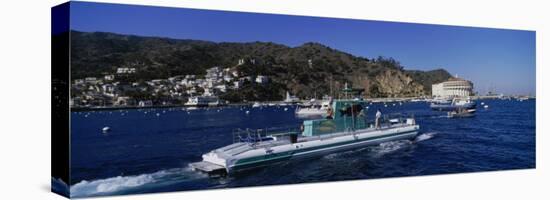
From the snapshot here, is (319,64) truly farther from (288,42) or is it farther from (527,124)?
(527,124)

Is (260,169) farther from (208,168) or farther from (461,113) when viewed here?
(461,113)

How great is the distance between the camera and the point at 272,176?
1562 cm

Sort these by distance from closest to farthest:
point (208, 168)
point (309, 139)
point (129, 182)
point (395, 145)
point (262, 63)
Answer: point (129, 182) → point (208, 168) → point (262, 63) → point (309, 139) → point (395, 145)

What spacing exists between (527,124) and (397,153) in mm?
4925

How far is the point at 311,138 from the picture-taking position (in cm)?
1709

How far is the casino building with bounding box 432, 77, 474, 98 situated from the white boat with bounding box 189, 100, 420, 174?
1.17m

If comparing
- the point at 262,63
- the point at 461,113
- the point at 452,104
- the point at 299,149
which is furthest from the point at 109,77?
the point at 461,113

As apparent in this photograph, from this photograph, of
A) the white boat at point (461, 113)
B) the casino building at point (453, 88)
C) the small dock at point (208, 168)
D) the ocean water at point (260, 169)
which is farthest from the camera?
the white boat at point (461, 113)

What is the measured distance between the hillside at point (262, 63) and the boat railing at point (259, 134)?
87 cm

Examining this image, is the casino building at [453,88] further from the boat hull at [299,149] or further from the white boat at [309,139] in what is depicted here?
the boat hull at [299,149]

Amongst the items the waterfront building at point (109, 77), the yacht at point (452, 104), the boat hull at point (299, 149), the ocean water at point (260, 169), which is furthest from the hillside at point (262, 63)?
the boat hull at point (299, 149)

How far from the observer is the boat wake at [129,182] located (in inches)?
529

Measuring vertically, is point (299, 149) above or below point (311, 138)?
below

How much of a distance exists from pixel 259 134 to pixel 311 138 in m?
1.61
